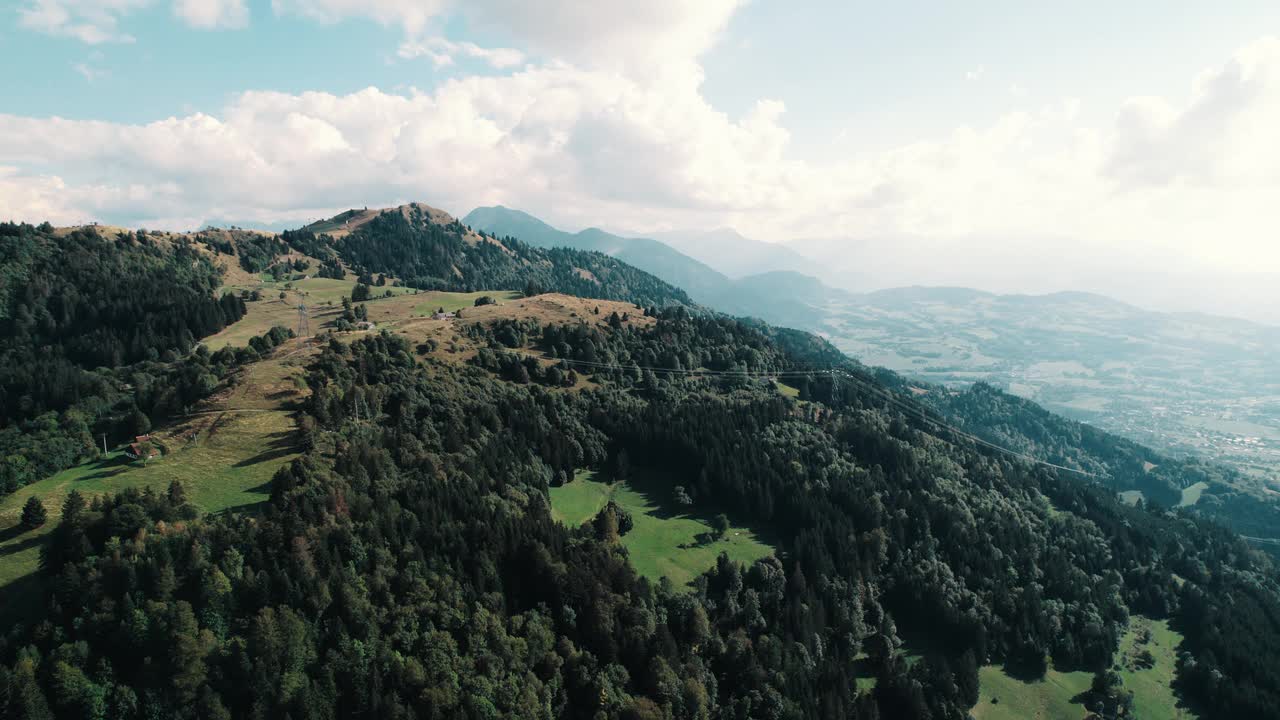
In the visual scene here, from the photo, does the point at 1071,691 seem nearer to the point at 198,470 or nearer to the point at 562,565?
the point at 562,565

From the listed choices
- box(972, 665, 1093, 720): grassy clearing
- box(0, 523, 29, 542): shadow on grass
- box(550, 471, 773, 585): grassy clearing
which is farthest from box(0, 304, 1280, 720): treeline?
box(0, 523, 29, 542): shadow on grass

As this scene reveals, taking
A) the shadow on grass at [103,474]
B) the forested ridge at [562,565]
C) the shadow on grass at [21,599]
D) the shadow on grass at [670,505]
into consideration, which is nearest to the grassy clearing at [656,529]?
the shadow on grass at [670,505]

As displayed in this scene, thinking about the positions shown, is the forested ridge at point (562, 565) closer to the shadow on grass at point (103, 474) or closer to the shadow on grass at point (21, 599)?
the shadow on grass at point (21, 599)

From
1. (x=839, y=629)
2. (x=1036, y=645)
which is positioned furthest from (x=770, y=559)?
(x=1036, y=645)

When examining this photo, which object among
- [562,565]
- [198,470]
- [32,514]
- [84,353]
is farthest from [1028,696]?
[84,353]

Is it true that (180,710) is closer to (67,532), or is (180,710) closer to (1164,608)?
(67,532)
